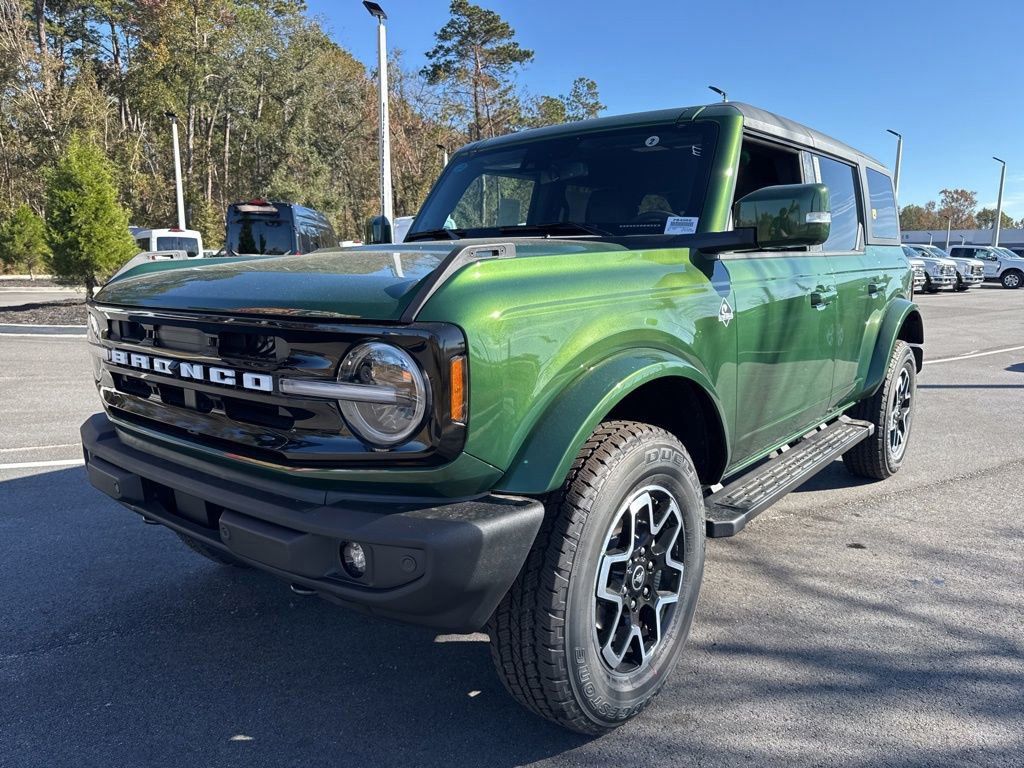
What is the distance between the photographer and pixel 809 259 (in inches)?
140

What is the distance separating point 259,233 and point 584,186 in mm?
14021

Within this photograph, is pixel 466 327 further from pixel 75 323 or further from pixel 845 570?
pixel 75 323

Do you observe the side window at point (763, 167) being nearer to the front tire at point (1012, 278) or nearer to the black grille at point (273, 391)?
the black grille at point (273, 391)

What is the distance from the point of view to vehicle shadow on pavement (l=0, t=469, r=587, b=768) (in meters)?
2.27

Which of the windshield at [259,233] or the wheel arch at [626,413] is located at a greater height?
the windshield at [259,233]

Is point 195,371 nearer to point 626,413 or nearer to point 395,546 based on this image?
point 395,546

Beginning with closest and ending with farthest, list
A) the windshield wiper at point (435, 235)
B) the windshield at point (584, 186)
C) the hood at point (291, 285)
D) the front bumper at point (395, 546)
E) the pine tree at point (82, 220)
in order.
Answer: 1. the front bumper at point (395, 546)
2. the hood at point (291, 285)
3. the windshield at point (584, 186)
4. the windshield wiper at point (435, 235)
5. the pine tree at point (82, 220)

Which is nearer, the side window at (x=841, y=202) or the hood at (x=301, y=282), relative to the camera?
the hood at (x=301, y=282)

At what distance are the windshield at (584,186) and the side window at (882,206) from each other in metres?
2.09

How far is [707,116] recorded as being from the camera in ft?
10.5

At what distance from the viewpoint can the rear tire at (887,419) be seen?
15.5 ft

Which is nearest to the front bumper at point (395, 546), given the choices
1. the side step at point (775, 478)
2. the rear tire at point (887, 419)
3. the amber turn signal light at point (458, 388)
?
the amber turn signal light at point (458, 388)

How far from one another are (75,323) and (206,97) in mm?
34043

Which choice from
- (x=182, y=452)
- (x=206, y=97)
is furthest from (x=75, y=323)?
(x=206, y=97)
